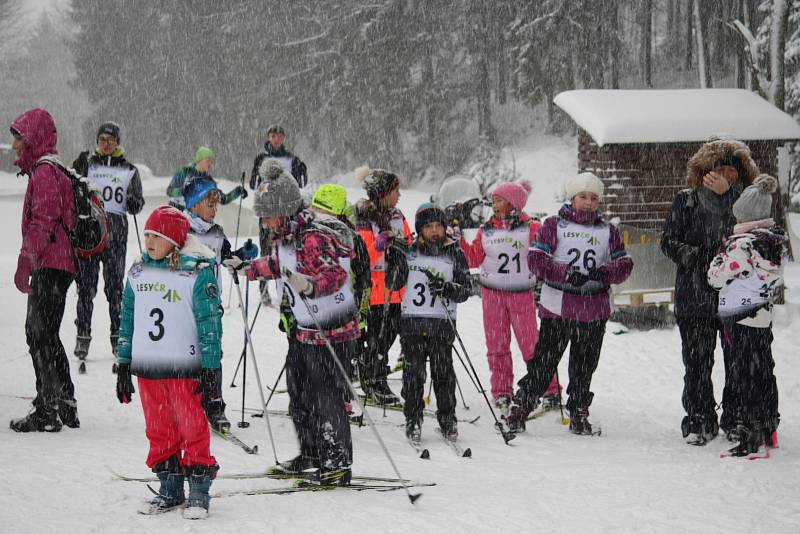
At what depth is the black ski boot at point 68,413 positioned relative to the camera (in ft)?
19.4

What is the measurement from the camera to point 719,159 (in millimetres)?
6129

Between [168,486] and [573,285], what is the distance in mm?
3325

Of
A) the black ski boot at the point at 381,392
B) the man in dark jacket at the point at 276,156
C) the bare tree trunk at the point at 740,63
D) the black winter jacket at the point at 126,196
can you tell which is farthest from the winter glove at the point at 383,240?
the bare tree trunk at the point at 740,63

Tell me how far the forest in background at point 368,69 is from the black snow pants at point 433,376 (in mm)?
23467

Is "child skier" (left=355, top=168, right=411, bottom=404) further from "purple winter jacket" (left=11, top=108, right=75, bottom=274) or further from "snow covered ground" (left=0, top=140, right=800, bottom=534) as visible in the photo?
"purple winter jacket" (left=11, top=108, right=75, bottom=274)

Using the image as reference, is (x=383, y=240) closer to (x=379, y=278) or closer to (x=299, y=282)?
(x=379, y=278)

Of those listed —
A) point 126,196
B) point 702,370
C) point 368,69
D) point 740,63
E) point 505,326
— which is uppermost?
point 368,69

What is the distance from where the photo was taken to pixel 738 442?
19.6 feet

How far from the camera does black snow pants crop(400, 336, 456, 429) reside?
609 cm

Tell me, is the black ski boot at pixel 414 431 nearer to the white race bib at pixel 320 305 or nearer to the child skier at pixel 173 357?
the white race bib at pixel 320 305

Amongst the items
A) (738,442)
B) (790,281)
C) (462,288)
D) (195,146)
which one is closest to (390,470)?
(462,288)

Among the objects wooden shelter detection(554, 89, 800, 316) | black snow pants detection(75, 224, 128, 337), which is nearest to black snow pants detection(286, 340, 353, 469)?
black snow pants detection(75, 224, 128, 337)

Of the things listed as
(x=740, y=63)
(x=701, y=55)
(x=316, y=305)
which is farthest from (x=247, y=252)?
(x=740, y=63)

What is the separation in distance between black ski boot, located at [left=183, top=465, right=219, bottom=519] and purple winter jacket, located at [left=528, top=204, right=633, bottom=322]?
3.08 m
